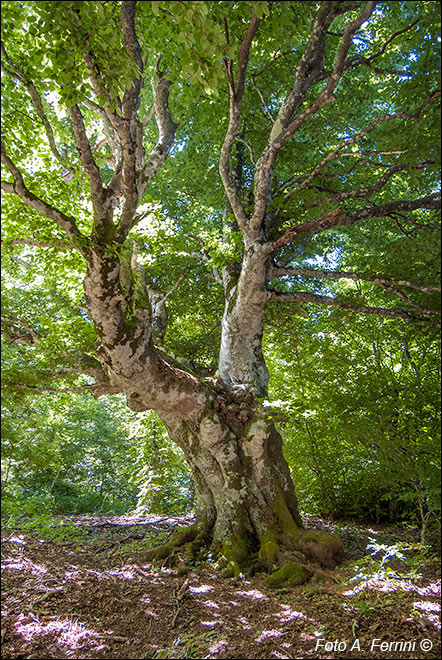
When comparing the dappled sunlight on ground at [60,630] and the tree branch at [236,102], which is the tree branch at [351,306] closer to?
the tree branch at [236,102]

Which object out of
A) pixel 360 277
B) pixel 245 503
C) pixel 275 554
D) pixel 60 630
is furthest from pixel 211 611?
pixel 360 277

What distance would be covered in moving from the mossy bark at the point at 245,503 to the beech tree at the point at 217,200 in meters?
0.02

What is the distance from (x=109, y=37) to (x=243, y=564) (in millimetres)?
5587

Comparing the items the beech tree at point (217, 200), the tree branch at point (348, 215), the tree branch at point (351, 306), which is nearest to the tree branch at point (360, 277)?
the beech tree at point (217, 200)

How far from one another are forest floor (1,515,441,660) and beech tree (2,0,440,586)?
53cm

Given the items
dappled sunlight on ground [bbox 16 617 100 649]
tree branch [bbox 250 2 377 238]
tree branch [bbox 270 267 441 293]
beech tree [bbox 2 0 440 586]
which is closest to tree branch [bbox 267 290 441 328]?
beech tree [bbox 2 0 440 586]

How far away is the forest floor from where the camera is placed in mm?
2600

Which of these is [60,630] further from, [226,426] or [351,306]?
[351,306]

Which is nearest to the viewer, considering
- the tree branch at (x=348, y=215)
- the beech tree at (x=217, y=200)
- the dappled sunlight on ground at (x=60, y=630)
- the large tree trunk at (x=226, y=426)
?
the dappled sunlight on ground at (x=60, y=630)

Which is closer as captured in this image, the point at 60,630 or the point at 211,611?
the point at 60,630

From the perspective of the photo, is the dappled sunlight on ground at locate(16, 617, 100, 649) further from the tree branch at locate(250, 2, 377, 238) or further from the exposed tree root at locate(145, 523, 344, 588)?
the tree branch at locate(250, 2, 377, 238)

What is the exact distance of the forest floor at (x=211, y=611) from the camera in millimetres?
2600

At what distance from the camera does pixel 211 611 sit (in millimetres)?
3354

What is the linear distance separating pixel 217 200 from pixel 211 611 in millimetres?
6657
